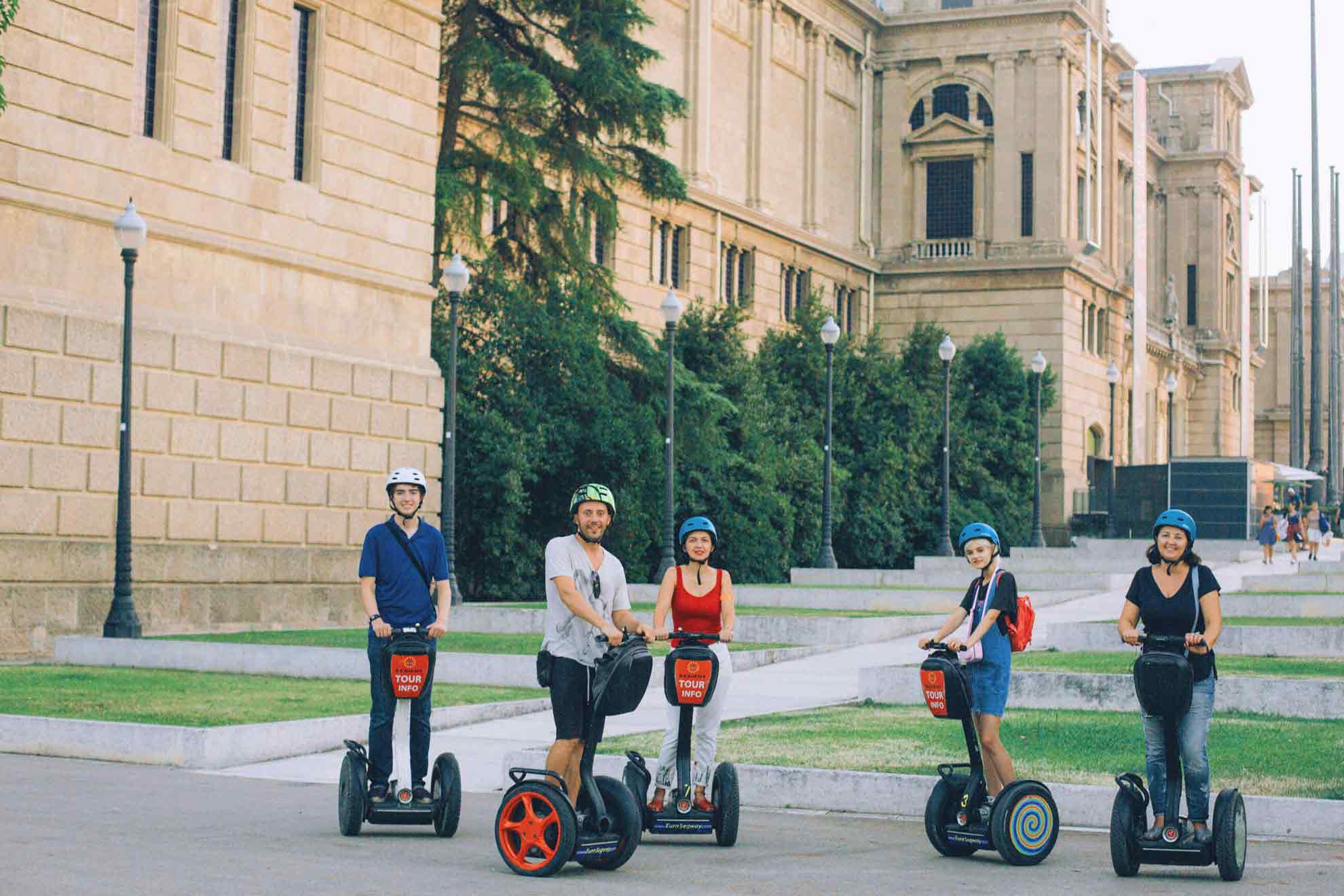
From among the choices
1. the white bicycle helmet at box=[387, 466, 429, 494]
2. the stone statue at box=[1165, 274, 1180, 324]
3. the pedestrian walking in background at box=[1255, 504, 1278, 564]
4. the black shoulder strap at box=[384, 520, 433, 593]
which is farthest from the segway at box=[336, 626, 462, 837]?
the stone statue at box=[1165, 274, 1180, 324]

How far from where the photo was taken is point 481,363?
36469 mm

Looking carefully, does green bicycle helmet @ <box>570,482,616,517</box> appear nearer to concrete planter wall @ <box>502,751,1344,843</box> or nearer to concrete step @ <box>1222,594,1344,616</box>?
concrete planter wall @ <box>502,751,1344,843</box>

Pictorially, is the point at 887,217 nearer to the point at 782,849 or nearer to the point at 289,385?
the point at 289,385

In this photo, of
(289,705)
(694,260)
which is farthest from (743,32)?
(289,705)

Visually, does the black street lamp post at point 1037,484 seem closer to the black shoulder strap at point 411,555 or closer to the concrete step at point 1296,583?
the concrete step at point 1296,583

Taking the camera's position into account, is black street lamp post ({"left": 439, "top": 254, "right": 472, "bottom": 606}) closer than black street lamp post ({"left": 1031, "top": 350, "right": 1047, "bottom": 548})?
Yes

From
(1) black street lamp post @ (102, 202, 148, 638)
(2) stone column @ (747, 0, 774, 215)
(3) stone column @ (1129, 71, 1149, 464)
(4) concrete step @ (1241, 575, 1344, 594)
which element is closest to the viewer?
(1) black street lamp post @ (102, 202, 148, 638)

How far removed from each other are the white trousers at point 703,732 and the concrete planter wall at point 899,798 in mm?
1791

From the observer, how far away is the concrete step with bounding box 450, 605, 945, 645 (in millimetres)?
26672

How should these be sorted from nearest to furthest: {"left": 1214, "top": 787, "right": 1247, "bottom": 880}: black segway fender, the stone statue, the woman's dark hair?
{"left": 1214, "top": 787, "right": 1247, "bottom": 880}: black segway fender → the woman's dark hair → the stone statue

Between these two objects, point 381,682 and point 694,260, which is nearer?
point 381,682

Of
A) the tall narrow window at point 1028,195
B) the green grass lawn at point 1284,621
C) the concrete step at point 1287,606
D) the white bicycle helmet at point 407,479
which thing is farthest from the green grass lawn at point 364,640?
the tall narrow window at point 1028,195

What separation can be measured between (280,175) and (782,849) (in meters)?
18.4

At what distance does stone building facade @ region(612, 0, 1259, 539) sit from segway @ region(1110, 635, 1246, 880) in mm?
49103
